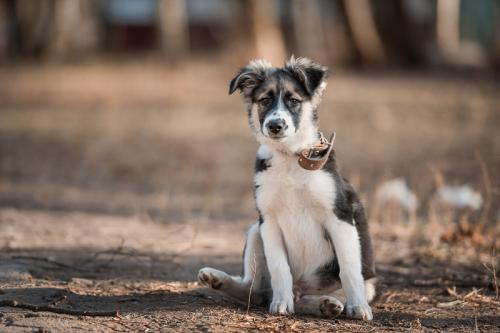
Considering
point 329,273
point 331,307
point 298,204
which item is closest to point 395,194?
point 329,273

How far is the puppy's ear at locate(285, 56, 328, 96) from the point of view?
18.7 feet

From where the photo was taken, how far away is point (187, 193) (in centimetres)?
1135

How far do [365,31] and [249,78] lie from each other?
1751 cm

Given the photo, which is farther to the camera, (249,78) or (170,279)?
(170,279)

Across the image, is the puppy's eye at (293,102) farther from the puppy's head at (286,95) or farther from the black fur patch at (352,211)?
the black fur patch at (352,211)

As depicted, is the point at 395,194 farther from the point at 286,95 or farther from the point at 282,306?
the point at 282,306

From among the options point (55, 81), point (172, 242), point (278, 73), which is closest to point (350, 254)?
point (278, 73)

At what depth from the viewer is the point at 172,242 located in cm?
782

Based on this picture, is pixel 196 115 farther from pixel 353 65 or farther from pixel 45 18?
pixel 45 18

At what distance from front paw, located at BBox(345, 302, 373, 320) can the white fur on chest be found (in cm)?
44

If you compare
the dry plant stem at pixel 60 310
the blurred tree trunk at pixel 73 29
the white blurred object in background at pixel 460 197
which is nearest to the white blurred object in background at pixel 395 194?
the white blurred object in background at pixel 460 197

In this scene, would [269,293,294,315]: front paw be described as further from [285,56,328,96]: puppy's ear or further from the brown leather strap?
[285,56,328,96]: puppy's ear

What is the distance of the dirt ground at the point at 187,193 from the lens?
18.0 ft

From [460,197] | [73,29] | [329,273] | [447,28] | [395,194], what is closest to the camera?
[329,273]
